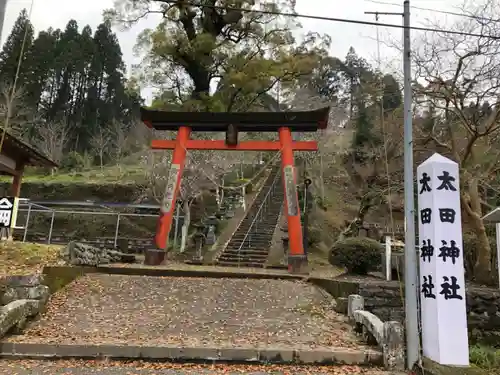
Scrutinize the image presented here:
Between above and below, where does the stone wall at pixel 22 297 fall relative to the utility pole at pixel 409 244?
below

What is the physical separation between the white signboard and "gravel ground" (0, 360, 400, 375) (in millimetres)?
856

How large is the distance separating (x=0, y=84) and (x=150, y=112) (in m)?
21.4

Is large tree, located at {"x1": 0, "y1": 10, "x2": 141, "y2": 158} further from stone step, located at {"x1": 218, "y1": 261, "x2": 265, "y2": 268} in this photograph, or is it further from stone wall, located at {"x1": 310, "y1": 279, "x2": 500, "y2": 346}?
stone wall, located at {"x1": 310, "y1": 279, "x2": 500, "y2": 346}

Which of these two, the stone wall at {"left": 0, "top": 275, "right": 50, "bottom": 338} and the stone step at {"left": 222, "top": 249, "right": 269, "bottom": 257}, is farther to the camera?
the stone step at {"left": 222, "top": 249, "right": 269, "bottom": 257}

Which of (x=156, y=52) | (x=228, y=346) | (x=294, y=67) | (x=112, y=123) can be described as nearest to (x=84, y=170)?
(x=112, y=123)

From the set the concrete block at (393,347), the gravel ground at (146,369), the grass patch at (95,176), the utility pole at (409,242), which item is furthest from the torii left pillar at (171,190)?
the grass patch at (95,176)

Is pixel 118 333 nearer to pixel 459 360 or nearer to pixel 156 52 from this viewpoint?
pixel 459 360

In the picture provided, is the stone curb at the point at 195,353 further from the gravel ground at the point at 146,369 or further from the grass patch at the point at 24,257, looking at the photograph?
the grass patch at the point at 24,257

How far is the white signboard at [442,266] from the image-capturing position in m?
4.63

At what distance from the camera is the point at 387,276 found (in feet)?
30.0

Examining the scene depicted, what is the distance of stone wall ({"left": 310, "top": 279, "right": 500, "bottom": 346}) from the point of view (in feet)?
25.4

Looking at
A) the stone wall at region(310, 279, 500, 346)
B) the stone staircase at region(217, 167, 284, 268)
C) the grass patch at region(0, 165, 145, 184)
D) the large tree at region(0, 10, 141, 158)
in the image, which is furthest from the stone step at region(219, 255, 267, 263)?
the large tree at region(0, 10, 141, 158)

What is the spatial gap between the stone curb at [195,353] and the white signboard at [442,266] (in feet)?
3.18

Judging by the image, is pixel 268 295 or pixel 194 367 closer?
pixel 194 367
